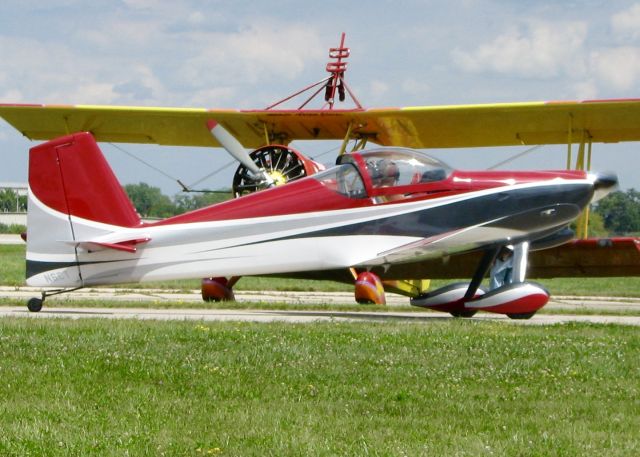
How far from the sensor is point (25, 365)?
7.50m

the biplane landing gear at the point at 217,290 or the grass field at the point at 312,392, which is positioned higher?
the biplane landing gear at the point at 217,290

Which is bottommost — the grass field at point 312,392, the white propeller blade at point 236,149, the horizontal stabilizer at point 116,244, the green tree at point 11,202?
the grass field at point 312,392

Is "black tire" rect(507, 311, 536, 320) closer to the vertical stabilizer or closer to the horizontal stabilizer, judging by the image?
the horizontal stabilizer

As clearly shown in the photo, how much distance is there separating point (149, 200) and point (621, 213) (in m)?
58.9

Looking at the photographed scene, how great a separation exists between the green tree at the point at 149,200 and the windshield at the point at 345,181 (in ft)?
293

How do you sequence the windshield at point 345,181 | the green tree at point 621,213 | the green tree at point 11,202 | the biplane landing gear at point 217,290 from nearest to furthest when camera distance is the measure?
the windshield at point 345,181, the biplane landing gear at point 217,290, the green tree at point 621,213, the green tree at point 11,202

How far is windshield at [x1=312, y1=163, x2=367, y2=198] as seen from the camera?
12.8m

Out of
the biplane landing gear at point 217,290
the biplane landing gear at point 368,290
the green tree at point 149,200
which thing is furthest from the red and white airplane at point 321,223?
the green tree at point 149,200

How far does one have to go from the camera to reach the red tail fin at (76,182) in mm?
12617

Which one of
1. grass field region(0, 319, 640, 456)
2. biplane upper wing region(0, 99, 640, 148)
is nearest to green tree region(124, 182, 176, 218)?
biplane upper wing region(0, 99, 640, 148)

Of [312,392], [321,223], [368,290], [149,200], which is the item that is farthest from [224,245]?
[149,200]

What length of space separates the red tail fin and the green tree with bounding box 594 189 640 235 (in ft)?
235

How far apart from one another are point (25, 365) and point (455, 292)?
7.18 metres

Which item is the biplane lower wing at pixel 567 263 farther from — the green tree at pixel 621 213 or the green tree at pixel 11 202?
the green tree at pixel 11 202
